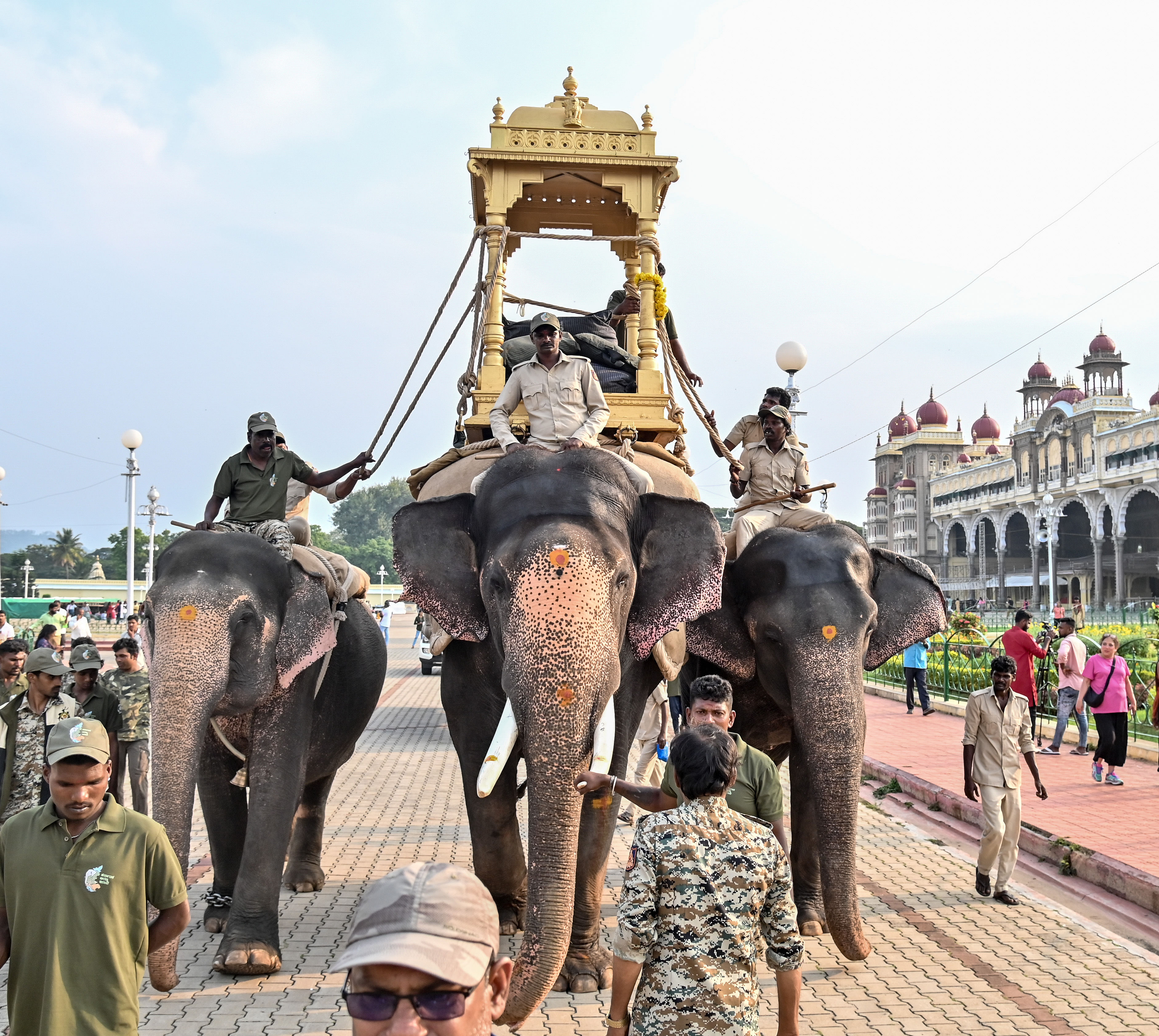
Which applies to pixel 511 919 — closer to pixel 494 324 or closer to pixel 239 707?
pixel 239 707

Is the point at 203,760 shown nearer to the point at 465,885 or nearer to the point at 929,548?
the point at 465,885

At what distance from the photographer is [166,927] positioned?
11.6ft

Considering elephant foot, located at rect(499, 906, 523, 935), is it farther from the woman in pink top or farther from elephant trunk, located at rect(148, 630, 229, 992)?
the woman in pink top

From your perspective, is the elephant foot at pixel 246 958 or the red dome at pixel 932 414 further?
the red dome at pixel 932 414

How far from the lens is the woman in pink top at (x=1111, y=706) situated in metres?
11.4

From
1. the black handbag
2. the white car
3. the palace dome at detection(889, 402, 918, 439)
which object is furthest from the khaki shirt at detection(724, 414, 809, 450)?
the palace dome at detection(889, 402, 918, 439)

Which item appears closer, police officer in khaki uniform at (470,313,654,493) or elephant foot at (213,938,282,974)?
elephant foot at (213,938,282,974)

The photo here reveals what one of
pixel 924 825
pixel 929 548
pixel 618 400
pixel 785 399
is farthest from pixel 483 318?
pixel 929 548

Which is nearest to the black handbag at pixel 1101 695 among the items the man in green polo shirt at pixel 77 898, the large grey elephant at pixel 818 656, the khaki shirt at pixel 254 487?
the large grey elephant at pixel 818 656

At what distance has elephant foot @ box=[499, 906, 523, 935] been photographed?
6.06 metres

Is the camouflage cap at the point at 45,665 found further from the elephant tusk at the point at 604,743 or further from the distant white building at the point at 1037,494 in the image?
the distant white building at the point at 1037,494

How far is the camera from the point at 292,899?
24.1 ft

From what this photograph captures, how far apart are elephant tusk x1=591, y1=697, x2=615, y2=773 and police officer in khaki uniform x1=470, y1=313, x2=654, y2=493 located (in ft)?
6.16

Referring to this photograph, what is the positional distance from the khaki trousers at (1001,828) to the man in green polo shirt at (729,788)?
95.0 inches
